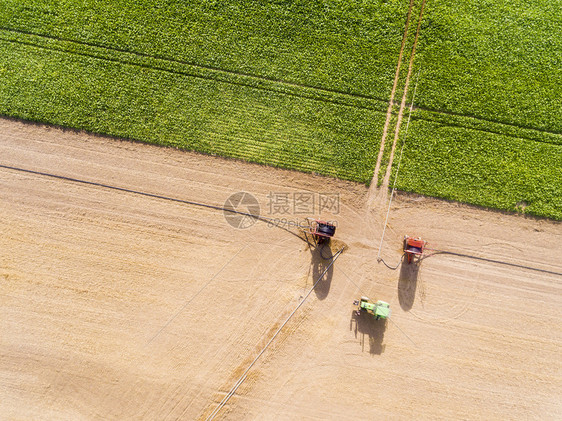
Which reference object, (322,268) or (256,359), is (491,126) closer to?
(322,268)

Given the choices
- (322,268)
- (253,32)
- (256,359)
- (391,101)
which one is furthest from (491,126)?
Result: (256,359)

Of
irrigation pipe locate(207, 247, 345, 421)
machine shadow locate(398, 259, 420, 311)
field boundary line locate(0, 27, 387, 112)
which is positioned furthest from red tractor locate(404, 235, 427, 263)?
field boundary line locate(0, 27, 387, 112)

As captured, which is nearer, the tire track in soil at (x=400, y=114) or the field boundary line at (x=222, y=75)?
the tire track in soil at (x=400, y=114)

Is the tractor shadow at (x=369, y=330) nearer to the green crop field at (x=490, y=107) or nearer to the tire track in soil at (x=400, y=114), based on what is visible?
the tire track in soil at (x=400, y=114)

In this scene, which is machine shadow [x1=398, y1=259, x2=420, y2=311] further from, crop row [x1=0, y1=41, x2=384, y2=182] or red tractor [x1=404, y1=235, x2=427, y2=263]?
crop row [x1=0, y1=41, x2=384, y2=182]

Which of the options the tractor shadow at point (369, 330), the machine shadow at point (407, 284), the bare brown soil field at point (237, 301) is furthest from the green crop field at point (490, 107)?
the tractor shadow at point (369, 330)

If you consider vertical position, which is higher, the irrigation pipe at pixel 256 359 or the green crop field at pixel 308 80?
the green crop field at pixel 308 80

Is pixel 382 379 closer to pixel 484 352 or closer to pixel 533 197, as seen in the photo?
pixel 484 352
